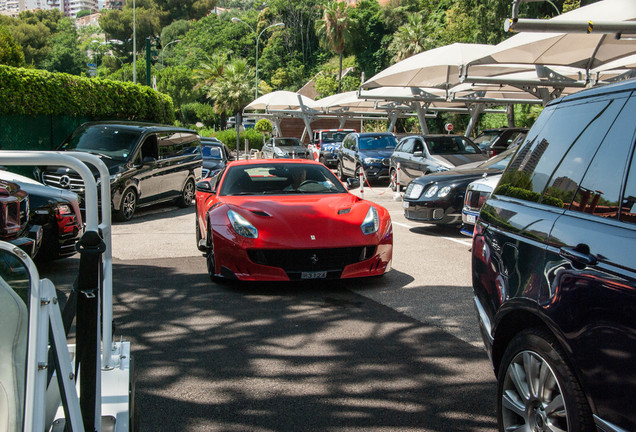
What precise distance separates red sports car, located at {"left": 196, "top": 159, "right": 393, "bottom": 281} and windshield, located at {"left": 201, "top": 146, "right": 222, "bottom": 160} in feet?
43.0

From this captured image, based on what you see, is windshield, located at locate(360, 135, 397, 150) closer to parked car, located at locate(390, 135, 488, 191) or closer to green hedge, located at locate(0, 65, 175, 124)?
parked car, located at locate(390, 135, 488, 191)

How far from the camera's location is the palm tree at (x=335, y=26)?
65.3 metres

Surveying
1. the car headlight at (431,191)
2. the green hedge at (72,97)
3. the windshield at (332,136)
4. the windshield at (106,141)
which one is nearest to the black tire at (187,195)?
the windshield at (106,141)

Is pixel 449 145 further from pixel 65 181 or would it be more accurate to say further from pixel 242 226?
pixel 242 226

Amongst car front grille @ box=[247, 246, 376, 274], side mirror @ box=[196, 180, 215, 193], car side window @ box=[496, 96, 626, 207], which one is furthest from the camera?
side mirror @ box=[196, 180, 215, 193]

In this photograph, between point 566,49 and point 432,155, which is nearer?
point 566,49

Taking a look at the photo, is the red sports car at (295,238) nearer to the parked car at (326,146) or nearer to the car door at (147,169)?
the car door at (147,169)

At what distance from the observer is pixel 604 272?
7.39ft

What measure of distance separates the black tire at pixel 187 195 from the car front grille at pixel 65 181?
3.52 m

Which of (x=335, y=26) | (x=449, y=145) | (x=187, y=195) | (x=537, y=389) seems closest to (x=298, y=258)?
(x=537, y=389)

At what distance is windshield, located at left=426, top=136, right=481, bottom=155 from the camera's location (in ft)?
54.5

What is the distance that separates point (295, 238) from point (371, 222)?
921mm

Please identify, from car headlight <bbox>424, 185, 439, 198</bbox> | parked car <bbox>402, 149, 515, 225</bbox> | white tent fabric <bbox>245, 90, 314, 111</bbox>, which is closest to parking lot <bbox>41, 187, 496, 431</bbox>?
parked car <bbox>402, 149, 515, 225</bbox>

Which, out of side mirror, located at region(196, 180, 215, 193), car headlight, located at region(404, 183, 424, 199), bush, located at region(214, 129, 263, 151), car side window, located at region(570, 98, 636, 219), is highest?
car side window, located at region(570, 98, 636, 219)
